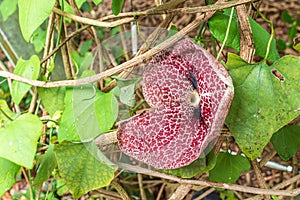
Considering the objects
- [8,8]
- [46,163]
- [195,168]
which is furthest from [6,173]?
[8,8]

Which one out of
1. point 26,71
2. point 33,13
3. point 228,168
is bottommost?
point 228,168

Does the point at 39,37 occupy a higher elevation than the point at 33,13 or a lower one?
lower

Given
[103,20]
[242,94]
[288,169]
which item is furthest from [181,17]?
[242,94]

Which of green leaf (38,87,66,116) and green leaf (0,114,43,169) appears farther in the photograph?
green leaf (38,87,66,116)

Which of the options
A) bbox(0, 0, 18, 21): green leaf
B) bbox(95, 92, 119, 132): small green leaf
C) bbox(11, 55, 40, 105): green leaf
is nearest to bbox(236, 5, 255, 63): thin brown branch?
bbox(95, 92, 119, 132): small green leaf

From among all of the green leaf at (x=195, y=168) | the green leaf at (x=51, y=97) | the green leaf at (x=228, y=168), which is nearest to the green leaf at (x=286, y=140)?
the green leaf at (x=228, y=168)

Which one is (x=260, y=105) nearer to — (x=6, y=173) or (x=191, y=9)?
(x=191, y=9)

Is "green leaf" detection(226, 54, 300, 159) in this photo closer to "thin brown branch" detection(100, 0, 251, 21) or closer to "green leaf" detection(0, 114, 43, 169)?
"thin brown branch" detection(100, 0, 251, 21)
